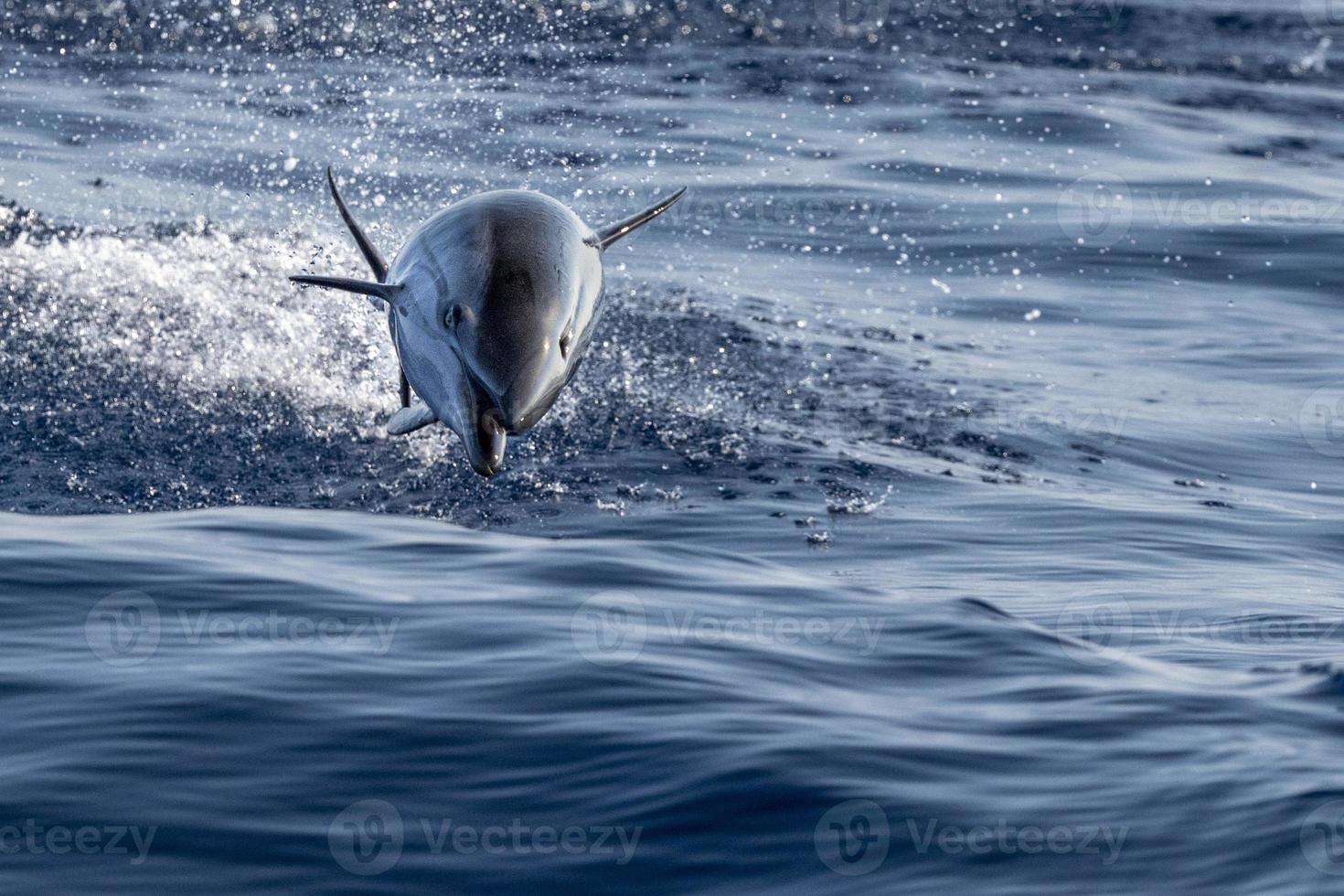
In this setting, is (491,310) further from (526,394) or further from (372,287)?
(372,287)

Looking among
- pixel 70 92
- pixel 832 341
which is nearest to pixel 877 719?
pixel 832 341

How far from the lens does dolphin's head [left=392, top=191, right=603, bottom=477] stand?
486 cm

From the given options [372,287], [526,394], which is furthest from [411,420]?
[526,394]

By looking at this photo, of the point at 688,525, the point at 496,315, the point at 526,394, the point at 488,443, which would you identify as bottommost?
the point at 688,525

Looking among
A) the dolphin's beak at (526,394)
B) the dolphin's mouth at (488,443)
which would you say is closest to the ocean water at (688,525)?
the dolphin's mouth at (488,443)

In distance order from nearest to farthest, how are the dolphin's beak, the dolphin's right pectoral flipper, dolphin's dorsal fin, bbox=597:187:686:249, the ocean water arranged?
the dolphin's beak → the ocean water → the dolphin's right pectoral flipper → dolphin's dorsal fin, bbox=597:187:686:249

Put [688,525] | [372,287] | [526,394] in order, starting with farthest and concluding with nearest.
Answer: [688,525] < [372,287] < [526,394]

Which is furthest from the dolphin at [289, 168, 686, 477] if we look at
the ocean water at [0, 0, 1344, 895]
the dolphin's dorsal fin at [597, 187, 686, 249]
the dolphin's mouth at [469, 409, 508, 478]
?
the ocean water at [0, 0, 1344, 895]

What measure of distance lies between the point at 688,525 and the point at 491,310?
3.89 meters

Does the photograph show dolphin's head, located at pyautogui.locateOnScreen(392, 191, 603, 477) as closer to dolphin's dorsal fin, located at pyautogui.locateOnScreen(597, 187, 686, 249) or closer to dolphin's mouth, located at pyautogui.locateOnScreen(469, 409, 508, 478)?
dolphin's mouth, located at pyautogui.locateOnScreen(469, 409, 508, 478)

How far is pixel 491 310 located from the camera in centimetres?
499

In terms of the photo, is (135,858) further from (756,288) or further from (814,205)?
(814,205)

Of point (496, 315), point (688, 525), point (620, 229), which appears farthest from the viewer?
point (688, 525)

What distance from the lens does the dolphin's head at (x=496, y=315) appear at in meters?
4.86
